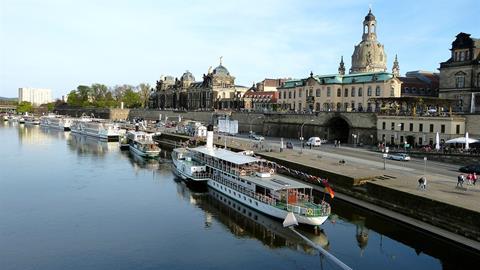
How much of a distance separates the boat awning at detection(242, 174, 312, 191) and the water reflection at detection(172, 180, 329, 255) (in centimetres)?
252

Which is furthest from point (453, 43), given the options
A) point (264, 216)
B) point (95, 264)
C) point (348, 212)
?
point (95, 264)

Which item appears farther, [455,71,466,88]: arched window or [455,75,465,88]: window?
[455,75,465,88]: window

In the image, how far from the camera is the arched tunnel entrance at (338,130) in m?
76.8

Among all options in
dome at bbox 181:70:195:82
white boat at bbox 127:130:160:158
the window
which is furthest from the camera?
dome at bbox 181:70:195:82

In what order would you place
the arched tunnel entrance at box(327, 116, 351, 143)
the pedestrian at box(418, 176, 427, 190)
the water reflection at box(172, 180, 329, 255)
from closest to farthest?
1. the water reflection at box(172, 180, 329, 255)
2. the pedestrian at box(418, 176, 427, 190)
3. the arched tunnel entrance at box(327, 116, 351, 143)

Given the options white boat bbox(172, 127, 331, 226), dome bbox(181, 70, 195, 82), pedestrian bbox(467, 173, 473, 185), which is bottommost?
white boat bbox(172, 127, 331, 226)

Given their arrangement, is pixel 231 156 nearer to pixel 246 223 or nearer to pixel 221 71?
pixel 246 223

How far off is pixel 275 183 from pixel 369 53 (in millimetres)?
84201

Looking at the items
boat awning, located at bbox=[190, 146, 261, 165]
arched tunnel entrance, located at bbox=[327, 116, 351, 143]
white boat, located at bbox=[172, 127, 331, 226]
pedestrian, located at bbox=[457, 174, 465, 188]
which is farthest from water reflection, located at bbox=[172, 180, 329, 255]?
arched tunnel entrance, located at bbox=[327, 116, 351, 143]

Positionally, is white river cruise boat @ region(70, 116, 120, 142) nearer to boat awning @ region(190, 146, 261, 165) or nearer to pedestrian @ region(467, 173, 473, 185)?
boat awning @ region(190, 146, 261, 165)

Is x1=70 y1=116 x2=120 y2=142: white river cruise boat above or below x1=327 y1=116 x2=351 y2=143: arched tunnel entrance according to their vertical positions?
below

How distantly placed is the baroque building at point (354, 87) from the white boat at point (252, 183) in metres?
29.2

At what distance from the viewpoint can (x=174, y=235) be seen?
1203 inches

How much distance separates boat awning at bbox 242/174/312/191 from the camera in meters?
34.1
